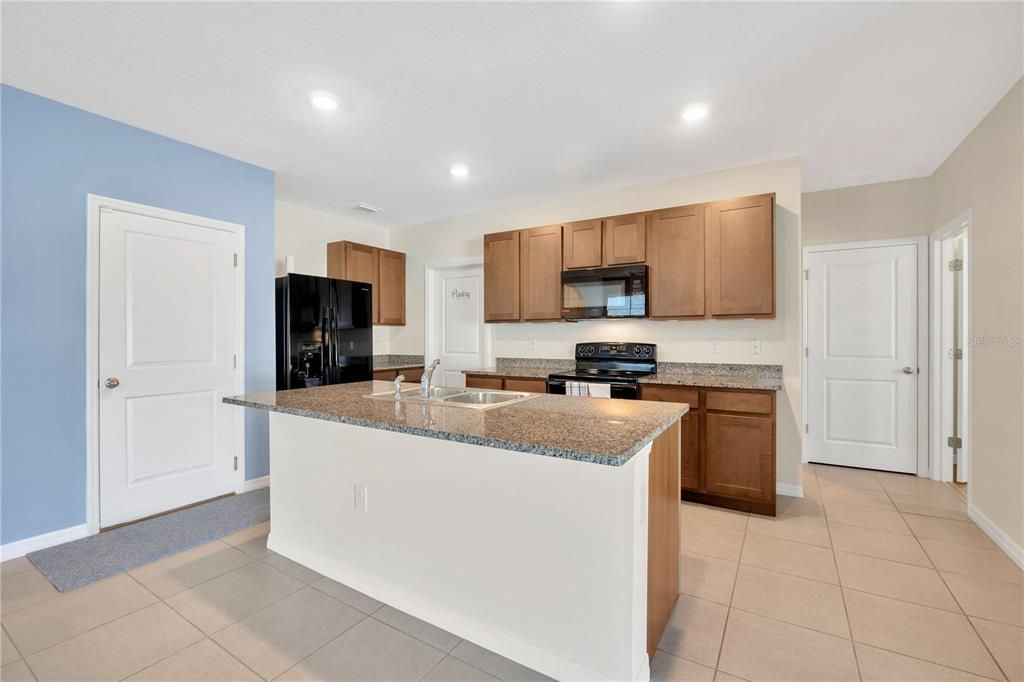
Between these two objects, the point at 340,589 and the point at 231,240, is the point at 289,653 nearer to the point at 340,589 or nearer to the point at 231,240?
the point at 340,589

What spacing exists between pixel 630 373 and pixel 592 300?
2.30 ft

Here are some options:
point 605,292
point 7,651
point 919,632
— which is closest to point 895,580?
point 919,632

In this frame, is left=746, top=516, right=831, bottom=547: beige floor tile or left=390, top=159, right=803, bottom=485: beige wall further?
left=390, top=159, right=803, bottom=485: beige wall

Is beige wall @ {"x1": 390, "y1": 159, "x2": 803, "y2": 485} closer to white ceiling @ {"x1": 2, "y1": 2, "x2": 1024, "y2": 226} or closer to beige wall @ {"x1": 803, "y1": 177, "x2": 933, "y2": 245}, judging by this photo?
white ceiling @ {"x1": 2, "y1": 2, "x2": 1024, "y2": 226}

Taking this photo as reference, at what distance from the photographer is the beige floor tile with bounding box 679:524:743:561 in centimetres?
258

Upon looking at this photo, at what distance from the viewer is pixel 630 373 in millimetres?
3979

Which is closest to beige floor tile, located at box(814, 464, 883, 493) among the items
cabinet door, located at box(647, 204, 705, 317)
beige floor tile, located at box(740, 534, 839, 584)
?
beige floor tile, located at box(740, 534, 839, 584)

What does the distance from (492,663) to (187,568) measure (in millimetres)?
1749

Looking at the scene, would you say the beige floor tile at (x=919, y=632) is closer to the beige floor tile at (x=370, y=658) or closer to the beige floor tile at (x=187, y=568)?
the beige floor tile at (x=370, y=658)

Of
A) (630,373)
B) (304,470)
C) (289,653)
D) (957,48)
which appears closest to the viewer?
(289,653)

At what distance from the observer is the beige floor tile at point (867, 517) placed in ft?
9.49

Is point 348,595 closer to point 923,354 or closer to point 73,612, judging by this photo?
point 73,612

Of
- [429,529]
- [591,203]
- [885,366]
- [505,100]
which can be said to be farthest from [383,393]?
[885,366]

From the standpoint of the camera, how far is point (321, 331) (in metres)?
4.18
